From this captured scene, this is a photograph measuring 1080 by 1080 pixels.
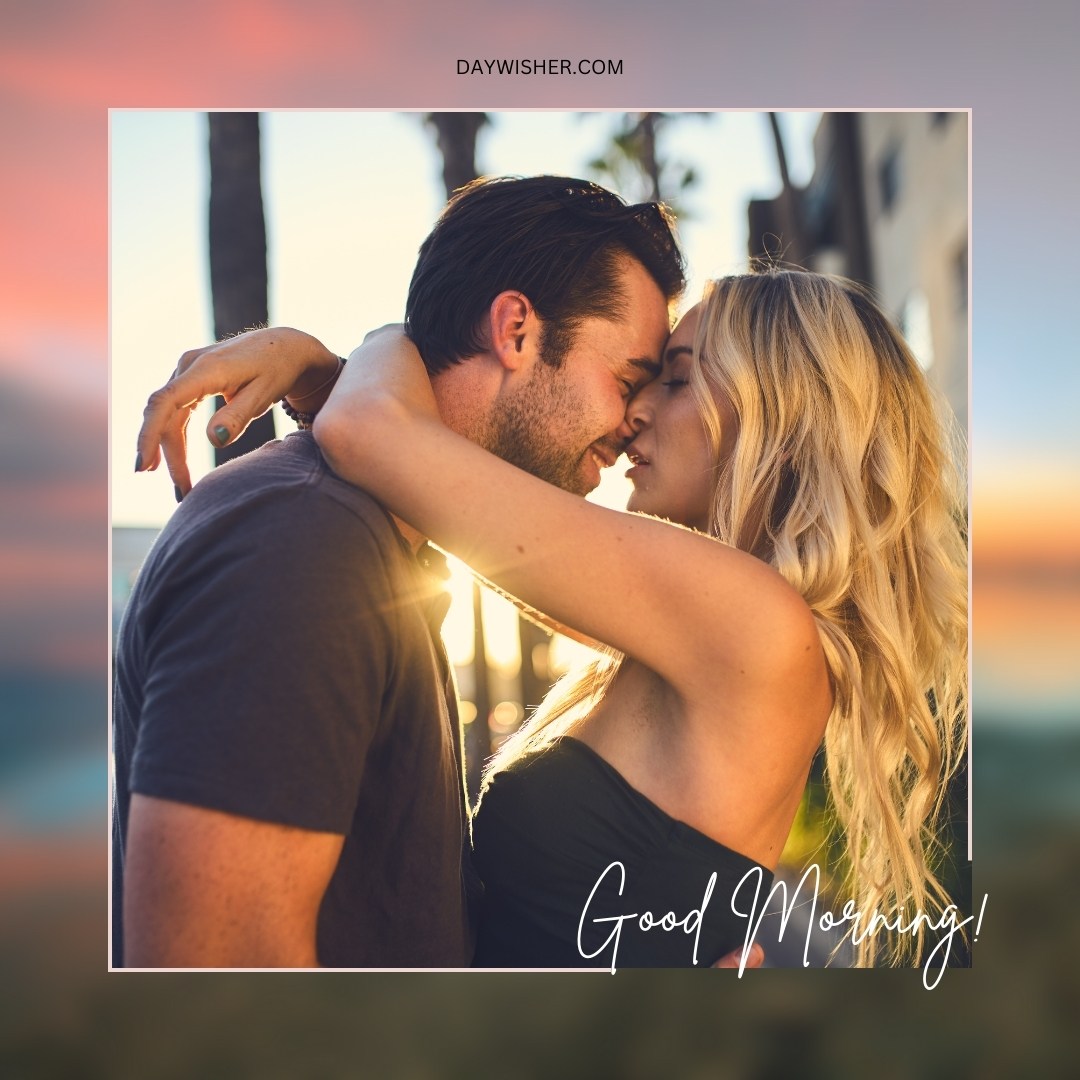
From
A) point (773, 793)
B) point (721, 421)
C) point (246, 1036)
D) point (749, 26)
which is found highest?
Answer: point (749, 26)

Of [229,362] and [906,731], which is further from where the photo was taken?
[906,731]

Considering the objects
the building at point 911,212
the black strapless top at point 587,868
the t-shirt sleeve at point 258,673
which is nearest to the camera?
the t-shirt sleeve at point 258,673

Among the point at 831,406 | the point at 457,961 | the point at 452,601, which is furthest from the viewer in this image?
the point at 831,406

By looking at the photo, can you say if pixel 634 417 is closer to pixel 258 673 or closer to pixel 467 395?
pixel 467 395

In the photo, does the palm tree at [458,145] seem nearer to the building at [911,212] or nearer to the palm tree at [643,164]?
the palm tree at [643,164]

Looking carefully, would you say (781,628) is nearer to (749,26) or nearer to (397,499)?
(397,499)

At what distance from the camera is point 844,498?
7.68 ft

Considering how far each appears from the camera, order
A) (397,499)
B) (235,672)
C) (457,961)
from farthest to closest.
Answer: (457,961) < (397,499) < (235,672)

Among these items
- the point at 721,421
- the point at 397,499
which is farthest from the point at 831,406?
the point at 397,499

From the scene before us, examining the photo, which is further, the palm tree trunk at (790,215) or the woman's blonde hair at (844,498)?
the palm tree trunk at (790,215)

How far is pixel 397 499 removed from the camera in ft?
6.08

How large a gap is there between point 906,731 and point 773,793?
0.52 meters

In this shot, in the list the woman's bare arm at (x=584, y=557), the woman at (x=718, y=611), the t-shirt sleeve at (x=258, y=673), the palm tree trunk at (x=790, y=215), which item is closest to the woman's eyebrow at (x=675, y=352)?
the woman at (x=718, y=611)

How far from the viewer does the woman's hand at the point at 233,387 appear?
199 cm
